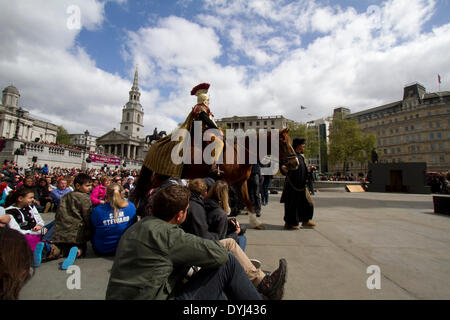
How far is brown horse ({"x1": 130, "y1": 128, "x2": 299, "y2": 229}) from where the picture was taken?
16.8ft

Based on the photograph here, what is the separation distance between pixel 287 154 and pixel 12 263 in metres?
5.21

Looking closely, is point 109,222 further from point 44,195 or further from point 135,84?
point 135,84

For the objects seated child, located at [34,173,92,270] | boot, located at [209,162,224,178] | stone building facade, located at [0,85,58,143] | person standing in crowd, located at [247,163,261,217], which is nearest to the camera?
seated child, located at [34,173,92,270]

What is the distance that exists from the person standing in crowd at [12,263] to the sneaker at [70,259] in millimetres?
2350

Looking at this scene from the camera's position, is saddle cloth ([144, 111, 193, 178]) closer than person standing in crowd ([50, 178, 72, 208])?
Yes

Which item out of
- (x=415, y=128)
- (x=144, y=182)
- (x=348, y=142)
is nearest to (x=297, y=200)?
(x=144, y=182)

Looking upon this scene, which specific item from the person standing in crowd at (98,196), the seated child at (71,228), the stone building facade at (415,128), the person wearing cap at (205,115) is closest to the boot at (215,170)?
the person wearing cap at (205,115)

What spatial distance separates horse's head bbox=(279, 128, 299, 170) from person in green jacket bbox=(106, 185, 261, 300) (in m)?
3.87

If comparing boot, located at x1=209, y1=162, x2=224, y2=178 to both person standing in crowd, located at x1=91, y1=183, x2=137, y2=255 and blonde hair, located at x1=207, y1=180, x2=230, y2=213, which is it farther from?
person standing in crowd, located at x1=91, y1=183, x2=137, y2=255

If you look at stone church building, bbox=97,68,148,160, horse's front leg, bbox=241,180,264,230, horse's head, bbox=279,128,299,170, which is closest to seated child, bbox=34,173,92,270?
horse's front leg, bbox=241,180,264,230

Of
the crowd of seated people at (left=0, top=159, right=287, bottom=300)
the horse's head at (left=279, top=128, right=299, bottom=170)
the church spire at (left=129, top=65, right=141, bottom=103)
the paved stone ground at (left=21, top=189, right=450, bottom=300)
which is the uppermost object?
the church spire at (left=129, top=65, right=141, bottom=103)

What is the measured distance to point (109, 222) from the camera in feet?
11.6
